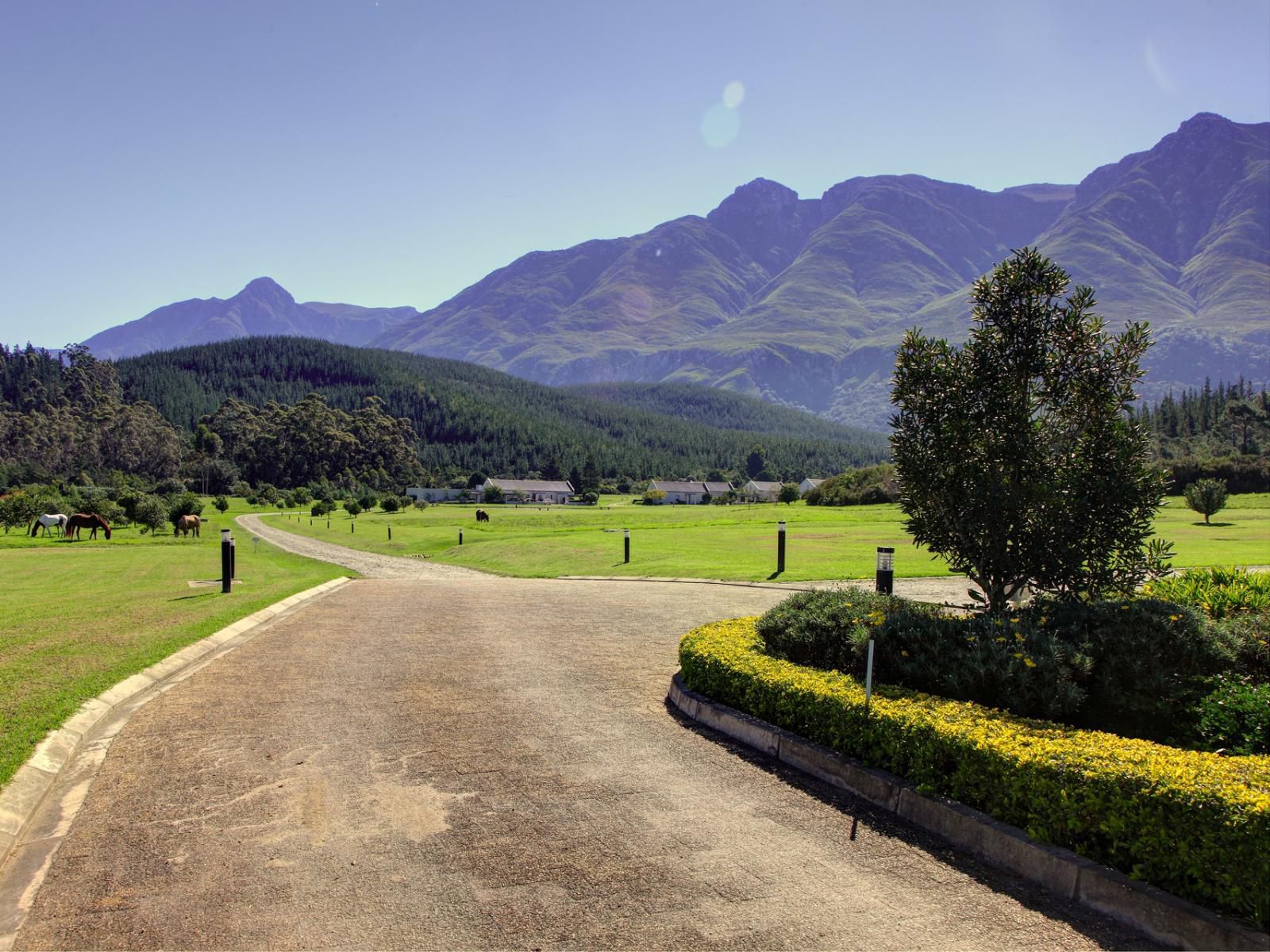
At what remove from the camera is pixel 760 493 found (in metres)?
176

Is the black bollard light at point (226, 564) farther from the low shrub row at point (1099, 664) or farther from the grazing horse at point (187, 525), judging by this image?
the grazing horse at point (187, 525)

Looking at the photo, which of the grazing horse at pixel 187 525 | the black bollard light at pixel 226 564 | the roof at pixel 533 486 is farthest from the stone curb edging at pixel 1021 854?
the roof at pixel 533 486

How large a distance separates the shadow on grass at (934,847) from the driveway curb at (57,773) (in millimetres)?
5369

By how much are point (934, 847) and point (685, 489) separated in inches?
7057

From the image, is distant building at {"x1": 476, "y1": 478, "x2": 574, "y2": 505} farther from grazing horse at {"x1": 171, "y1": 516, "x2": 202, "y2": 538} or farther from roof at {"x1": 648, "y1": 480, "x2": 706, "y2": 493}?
grazing horse at {"x1": 171, "y1": 516, "x2": 202, "y2": 538}

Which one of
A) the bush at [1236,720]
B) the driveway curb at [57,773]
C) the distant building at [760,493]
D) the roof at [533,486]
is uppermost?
the bush at [1236,720]

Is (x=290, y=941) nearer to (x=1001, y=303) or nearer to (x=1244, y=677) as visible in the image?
(x=1244, y=677)

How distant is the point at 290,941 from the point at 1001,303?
10383mm

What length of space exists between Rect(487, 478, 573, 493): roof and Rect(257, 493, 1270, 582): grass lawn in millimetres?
96374

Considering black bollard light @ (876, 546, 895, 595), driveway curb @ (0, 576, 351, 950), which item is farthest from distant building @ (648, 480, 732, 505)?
driveway curb @ (0, 576, 351, 950)

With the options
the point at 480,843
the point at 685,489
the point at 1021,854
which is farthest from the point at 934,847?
the point at 685,489

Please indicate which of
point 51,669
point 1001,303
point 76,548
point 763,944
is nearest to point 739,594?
point 1001,303

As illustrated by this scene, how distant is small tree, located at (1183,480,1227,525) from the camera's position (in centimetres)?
4984

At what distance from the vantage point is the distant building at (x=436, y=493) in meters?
148
